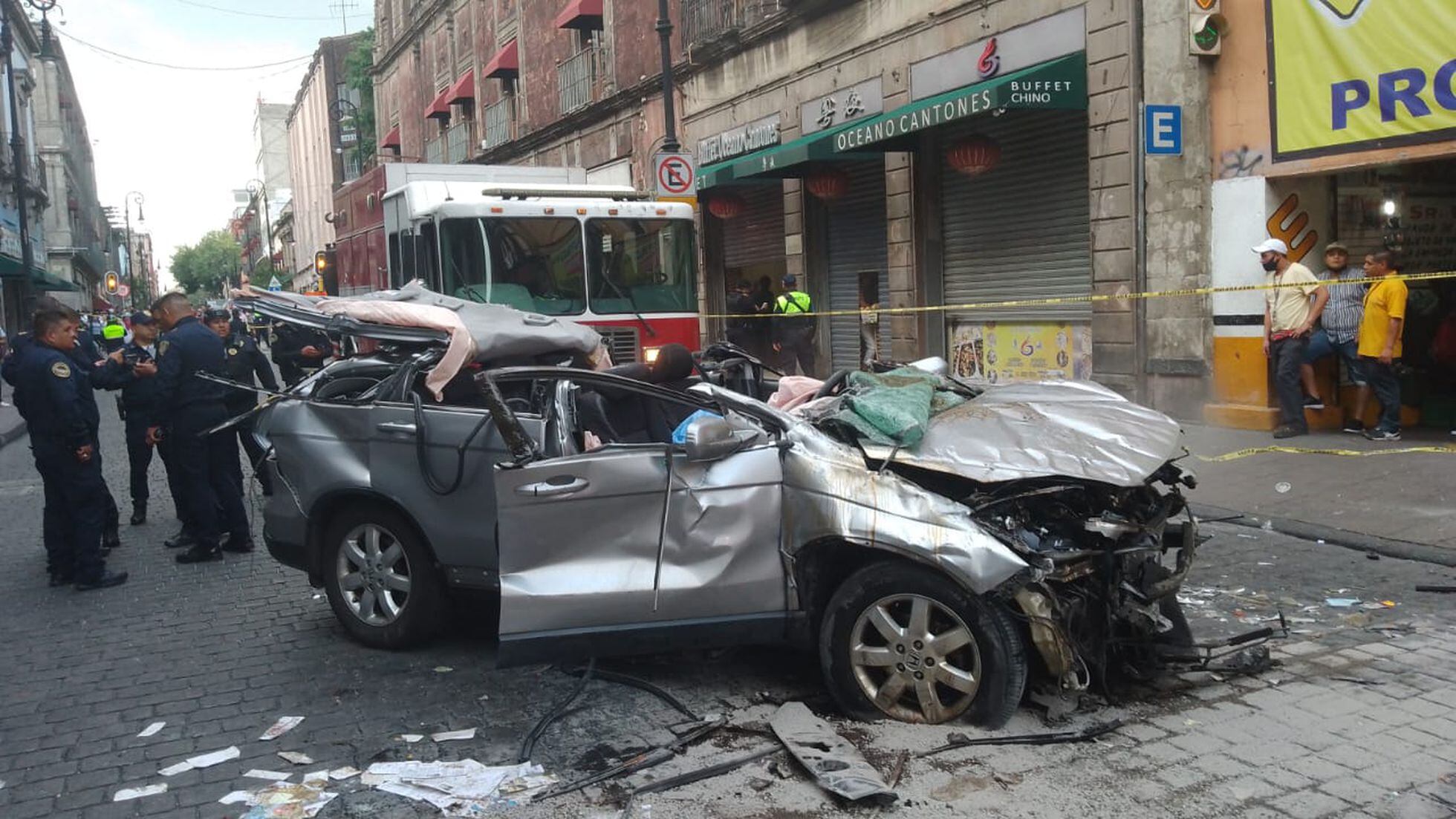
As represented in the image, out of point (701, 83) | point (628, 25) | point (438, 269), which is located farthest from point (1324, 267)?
point (628, 25)

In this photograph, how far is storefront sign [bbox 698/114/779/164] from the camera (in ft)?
65.5

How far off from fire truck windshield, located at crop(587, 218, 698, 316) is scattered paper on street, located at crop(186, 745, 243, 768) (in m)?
7.52

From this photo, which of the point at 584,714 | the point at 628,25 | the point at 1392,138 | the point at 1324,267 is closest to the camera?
the point at 584,714

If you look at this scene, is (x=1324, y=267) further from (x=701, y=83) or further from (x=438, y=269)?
(x=701, y=83)

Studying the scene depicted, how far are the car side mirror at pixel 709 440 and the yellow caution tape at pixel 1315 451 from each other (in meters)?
6.64

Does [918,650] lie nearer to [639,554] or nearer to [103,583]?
[639,554]

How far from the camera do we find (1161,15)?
11789 millimetres

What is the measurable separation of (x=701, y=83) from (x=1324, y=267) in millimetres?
14249

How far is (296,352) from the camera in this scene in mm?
11797

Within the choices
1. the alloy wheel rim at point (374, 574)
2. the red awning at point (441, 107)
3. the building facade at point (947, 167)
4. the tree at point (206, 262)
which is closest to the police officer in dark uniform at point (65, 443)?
the alloy wheel rim at point (374, 574)

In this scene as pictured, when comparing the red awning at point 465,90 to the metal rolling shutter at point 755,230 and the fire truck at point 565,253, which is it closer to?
the metal rolling shutter at point 755,230

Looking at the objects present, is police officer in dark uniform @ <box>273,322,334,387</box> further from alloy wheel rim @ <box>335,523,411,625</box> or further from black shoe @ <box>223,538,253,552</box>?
alloy wheel rim @ <box>335,523,411,625</box>

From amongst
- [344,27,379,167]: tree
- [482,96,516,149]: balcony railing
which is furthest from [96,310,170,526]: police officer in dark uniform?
[344,27,379,167]: tree

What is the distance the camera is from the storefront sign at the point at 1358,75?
930cm
